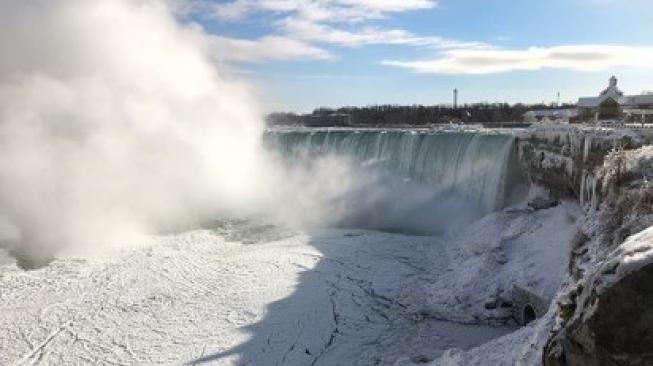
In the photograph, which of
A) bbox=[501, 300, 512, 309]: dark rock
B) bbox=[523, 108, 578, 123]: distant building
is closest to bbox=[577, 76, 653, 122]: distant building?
bbox=[523, 108, 578, 123]: distant building

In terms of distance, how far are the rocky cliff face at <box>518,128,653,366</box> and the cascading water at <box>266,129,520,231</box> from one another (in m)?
8.76

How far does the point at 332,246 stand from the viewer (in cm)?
1764

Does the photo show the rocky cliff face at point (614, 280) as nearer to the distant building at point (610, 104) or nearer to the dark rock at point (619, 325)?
the dark rock at point (619, 325)

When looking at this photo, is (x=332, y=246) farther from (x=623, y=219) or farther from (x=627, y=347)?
(x=627, y=347)

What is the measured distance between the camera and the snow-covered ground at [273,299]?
10141 millimetres

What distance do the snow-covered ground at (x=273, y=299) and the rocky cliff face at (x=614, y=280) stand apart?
6.74 feet

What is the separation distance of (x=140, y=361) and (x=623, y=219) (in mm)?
7754

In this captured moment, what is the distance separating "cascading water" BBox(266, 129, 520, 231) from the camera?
2016cm

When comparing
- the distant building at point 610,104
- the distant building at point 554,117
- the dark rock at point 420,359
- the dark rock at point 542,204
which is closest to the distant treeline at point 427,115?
the distant building at point 554,117

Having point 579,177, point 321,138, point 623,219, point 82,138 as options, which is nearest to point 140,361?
point 623,219

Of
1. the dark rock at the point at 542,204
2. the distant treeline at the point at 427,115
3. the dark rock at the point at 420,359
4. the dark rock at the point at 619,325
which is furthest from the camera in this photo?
the distant treeline at the point at 427,115

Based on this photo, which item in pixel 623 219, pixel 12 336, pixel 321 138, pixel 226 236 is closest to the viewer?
pixel 623 219

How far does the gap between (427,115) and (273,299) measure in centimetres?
6645

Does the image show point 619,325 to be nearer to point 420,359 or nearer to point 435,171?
point 420,359
